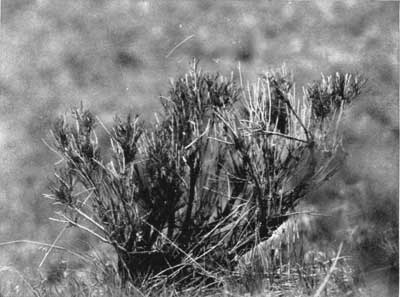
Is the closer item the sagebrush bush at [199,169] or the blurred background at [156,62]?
the sagebrush bush at [199,169]

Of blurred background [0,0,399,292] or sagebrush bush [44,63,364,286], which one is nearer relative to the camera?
sagebrush bush [44,63,364,286]

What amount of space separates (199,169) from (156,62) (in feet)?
2.04

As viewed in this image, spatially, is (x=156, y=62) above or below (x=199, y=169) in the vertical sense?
above

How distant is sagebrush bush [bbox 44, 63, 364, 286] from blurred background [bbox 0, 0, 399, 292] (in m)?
0.32

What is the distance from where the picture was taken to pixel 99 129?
2596 millimetres

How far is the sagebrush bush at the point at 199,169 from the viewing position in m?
2.11

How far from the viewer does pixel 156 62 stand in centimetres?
263

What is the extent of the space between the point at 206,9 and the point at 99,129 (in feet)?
Result: 2.04

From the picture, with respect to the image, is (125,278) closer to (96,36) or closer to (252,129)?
(252,129)

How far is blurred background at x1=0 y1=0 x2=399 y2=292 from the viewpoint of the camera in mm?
2531

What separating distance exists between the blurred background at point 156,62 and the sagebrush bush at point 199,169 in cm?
32

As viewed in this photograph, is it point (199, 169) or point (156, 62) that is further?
point (156, 62)

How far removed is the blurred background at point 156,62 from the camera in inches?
99.7

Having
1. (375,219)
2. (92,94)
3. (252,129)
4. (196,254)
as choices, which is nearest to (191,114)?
(252,129)
